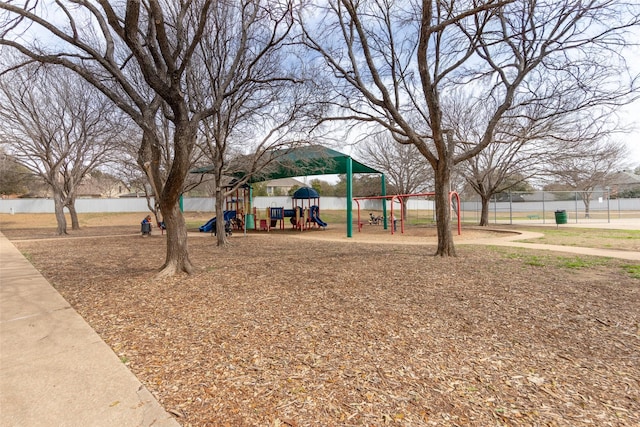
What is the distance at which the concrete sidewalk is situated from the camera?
8.30 feet

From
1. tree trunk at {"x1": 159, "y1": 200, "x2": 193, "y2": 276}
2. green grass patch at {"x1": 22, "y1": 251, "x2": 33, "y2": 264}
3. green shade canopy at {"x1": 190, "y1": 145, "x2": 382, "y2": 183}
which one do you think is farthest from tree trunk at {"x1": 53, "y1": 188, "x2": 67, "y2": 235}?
tree trunk at {"x1": 159, "y1": 200, "x2": 193, "y2": 276}

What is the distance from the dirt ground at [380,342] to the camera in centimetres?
258

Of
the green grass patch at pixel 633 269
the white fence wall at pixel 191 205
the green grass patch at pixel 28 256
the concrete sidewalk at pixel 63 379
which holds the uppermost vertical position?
the white fence wall at pixel 191 205

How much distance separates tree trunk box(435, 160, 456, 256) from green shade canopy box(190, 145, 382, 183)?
4781 millimetres

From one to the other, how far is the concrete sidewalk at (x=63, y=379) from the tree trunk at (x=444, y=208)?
25.0 ft

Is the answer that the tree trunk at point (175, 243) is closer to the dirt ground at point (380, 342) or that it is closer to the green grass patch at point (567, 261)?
the dirt ground at point (380, 342)

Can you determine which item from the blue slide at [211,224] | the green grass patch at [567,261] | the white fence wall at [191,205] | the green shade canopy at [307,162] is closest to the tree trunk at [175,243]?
the green shade canopy at [307,162]

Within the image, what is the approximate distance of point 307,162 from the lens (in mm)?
15359

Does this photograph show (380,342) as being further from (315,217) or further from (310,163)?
(315,217)

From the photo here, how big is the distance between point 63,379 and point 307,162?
12849 mm

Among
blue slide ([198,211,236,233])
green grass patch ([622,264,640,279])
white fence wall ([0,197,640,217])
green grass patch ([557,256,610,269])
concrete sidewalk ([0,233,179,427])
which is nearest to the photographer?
concrete sidewalk ([0,233,179,427])

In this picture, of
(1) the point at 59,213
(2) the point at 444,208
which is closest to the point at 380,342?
(2) the point at 444,208

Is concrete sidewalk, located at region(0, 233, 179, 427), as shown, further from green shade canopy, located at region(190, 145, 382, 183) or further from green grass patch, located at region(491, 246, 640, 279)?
green shade canopy, located at region(190, 145, 382, 183)

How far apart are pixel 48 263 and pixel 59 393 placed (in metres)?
8.52
